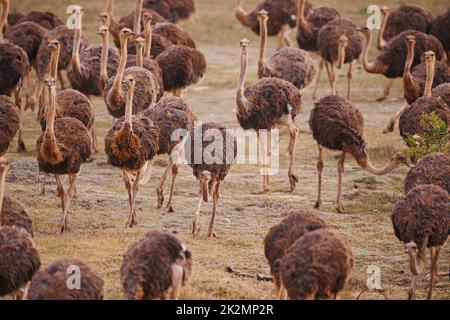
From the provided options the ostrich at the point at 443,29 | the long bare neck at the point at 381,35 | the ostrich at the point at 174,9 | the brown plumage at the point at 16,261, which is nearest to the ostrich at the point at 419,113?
the long bare neck at the point at 381,35

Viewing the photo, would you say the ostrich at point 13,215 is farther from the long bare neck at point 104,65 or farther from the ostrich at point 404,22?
the ostrich at point 404,22

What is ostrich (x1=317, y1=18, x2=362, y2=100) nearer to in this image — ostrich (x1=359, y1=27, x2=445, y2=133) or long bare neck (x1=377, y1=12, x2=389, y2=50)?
long bare neck (x1=377, y1=12, x2=389, y2=50)

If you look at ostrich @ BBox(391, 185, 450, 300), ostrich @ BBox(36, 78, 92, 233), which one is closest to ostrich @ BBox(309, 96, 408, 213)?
ostrich @ BBox(36, 78, 92, 233)

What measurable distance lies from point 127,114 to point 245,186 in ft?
13.2

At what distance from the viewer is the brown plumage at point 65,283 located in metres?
11.3

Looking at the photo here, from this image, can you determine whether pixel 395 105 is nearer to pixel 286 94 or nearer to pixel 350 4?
pixel 286 94

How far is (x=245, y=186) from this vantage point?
19.5 meters

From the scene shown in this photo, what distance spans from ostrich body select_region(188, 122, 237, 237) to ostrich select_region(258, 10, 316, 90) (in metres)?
5.05

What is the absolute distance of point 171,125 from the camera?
682 inches

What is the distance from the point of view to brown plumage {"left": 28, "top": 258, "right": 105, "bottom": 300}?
11.3 meters

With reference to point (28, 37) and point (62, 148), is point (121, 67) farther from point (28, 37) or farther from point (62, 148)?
point (28, 37)

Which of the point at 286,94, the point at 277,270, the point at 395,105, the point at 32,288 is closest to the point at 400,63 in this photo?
the point at 395,105

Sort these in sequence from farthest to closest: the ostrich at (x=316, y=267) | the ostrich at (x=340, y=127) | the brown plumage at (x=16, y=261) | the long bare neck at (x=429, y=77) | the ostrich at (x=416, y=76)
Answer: the ostrich at (x=416, y=76), the long bare neck at (x=429, y=77), the ostrich at (x=340, y=127), the brown plumage at (x=16, y=261), the ostrich at (x=316, y=267)

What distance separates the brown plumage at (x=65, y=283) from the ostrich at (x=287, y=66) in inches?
393
